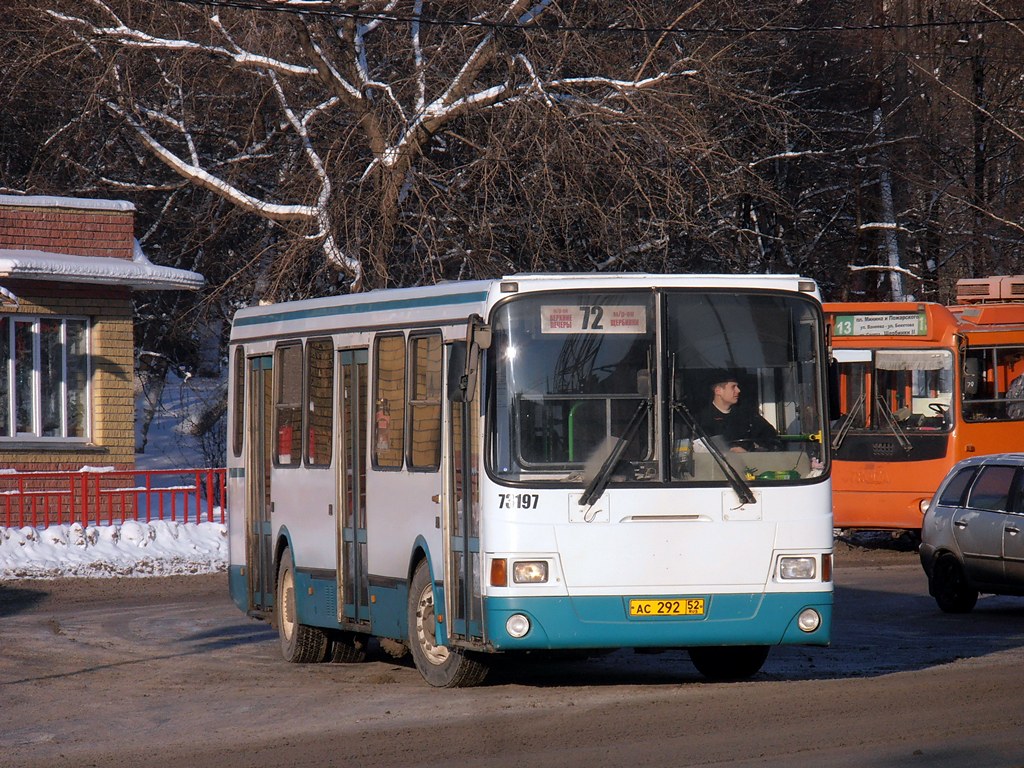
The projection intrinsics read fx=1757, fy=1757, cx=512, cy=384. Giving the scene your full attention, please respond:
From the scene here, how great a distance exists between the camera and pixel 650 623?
10.7 meters

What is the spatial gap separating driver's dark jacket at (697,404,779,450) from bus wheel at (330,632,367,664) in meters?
4.06

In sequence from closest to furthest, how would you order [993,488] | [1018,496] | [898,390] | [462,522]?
[462,522] → [1018,496] → [993,488] → [898,390]

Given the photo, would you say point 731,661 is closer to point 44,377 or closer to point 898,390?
point 898,390

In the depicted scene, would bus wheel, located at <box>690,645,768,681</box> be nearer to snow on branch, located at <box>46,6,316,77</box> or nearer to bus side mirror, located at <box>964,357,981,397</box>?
bus side mirror, located at <box>964,357,981,397</box>

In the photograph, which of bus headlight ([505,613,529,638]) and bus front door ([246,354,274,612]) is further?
bus front door ([246,354,274,612])

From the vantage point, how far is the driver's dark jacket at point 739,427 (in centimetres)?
1095

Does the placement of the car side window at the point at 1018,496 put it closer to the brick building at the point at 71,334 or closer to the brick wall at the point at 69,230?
the brick building at the point at 71,334

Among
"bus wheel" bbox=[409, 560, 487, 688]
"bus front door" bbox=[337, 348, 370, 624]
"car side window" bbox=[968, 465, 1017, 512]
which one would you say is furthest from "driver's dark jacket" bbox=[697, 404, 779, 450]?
"car side window" bbox=[968, 465, 1017, 512]

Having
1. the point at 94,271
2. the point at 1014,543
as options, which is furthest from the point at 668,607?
the point at 94,271

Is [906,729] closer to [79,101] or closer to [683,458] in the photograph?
[683,458]

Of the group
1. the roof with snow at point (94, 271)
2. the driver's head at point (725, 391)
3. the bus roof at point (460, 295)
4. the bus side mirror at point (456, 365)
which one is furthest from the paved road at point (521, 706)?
the roof with snow at point (94, 271)

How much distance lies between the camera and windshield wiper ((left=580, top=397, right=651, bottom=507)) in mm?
10656

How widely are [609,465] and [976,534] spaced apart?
6950 mm

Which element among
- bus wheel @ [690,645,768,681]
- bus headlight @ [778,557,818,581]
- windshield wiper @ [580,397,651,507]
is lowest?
bus wheel @ [690,645,768,681]
